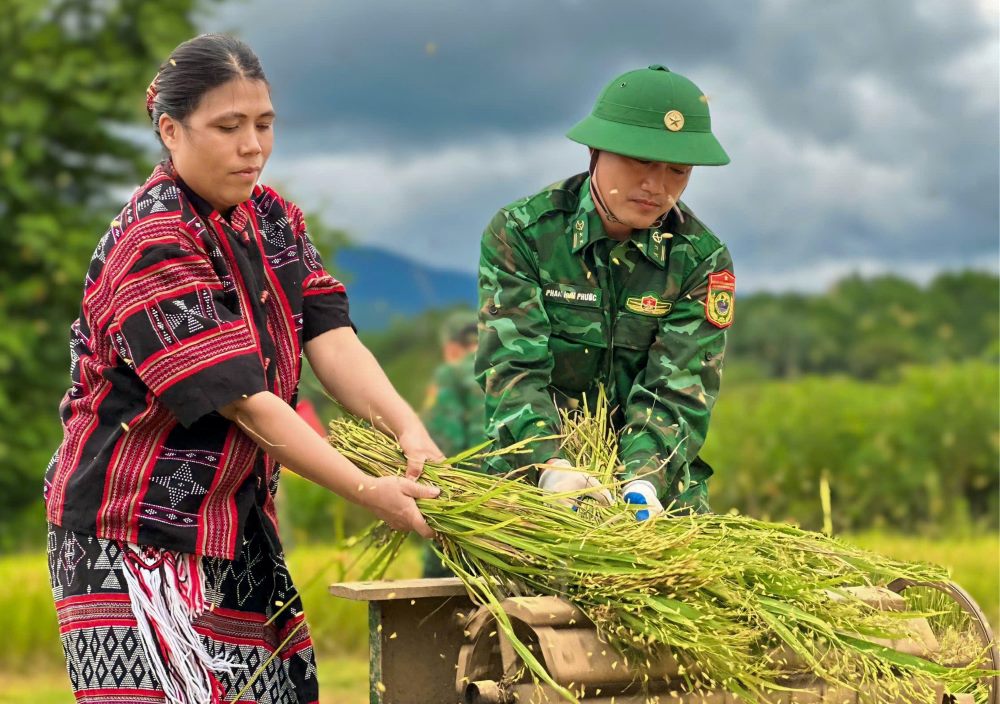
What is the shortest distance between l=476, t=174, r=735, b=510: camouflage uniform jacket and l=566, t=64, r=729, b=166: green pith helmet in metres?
0.24

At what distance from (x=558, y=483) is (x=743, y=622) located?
66 cm

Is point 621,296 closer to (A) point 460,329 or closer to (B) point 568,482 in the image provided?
(B) point 568,482

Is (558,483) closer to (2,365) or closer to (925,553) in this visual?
(925,553)

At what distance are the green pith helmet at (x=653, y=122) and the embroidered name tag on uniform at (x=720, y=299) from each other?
0.37 m

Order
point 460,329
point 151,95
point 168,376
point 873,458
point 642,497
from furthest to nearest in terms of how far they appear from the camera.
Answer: point 873,458 → point 460,329 → point 642,497 → point 151,95 → point 168,376

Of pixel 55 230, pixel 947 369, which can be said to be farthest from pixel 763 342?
pixel 55 230

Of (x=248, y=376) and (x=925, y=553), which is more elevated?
(x=248, y=376)

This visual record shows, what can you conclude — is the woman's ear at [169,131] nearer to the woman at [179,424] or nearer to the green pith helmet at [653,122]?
the woman at [179,424]

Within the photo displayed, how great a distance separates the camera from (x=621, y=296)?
371 cm

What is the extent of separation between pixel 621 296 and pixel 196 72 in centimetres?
137

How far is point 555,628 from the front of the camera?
2.79 m

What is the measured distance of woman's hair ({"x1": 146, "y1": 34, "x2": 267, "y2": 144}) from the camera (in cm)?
284

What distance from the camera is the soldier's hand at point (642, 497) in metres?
3.15

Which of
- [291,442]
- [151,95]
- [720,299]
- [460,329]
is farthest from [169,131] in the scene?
[460,329]
